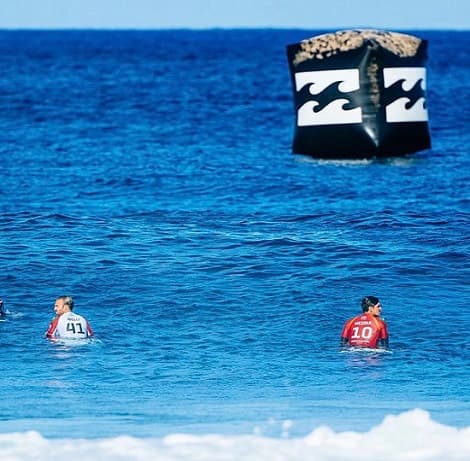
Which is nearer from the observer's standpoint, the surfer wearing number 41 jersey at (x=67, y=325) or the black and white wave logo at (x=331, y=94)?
the surfer wearing number 41 jersey at (x=67, y=325)

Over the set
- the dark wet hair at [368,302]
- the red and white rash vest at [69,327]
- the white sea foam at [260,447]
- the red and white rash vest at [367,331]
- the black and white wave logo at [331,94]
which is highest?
the black and white wave logo at [331,94]

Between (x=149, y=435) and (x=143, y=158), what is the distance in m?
31.7

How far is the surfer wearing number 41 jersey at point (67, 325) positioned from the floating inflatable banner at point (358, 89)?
731 inches

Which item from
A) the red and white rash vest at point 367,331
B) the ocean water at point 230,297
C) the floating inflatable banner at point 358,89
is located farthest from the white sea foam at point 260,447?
the floating inflatable banner at point 358,89

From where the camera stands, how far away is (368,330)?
2047 centimetres

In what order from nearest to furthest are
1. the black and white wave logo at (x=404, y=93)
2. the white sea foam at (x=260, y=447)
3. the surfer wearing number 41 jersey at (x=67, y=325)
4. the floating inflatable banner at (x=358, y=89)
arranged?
the white sea foam at (x=260, y=447) → the surfer wearing number 41 jersey at (x=67, y=325) → the floating inflatable banner at (x=358, y=89) → the black and white wave logo at (x=404, y=93)

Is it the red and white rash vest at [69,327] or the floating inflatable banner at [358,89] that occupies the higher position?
the floating inflatable banner at [358,89]

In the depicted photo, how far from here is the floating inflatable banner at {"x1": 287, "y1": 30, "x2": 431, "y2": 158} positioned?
124ft

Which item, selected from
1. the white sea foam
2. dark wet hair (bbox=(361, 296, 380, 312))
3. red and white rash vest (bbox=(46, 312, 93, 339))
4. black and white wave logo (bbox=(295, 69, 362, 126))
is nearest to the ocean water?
the white sea foam

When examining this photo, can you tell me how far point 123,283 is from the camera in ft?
85.4

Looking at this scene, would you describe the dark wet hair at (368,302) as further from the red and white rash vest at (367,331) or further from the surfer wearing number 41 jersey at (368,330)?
the red and white rash vest at (367,331)

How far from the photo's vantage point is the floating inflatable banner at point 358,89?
37688 millimetres

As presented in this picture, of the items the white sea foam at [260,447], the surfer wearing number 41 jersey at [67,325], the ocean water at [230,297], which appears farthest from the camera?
the surfer wearing number 41 jersey at [67,325]

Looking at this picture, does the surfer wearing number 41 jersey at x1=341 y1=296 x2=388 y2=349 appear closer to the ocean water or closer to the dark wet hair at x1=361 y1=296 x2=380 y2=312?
the dark wet hair at x1=361 y1=296 x2=380 y2=312
